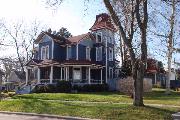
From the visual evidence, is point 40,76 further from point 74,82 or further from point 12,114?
point 12,114

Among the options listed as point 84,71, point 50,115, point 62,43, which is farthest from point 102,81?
point 50,115

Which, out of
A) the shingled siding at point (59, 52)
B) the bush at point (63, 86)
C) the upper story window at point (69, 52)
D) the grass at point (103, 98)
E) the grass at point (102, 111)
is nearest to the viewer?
the grass at point (102, 111)

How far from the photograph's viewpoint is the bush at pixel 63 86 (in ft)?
143

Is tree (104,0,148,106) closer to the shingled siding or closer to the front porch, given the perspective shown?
the front porch

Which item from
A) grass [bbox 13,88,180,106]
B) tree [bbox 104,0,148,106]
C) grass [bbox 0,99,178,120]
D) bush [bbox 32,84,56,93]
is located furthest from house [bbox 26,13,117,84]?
tree [bbox 104,0,148,106]

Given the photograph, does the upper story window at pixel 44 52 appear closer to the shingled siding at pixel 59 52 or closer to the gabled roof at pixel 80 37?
the shingled siding at pixel 59 52

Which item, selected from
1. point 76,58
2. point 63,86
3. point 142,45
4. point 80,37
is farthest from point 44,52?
point 142,45

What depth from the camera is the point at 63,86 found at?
4391cm

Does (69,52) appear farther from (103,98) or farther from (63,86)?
(103,98)

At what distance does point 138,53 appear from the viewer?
23.3 metres

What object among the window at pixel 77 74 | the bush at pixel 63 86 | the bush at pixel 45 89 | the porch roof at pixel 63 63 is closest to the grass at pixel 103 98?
the bush at pixel 45 89

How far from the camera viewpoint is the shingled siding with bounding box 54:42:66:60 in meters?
49.3

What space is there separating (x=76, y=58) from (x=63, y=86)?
622 cm

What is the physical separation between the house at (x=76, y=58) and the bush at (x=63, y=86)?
2.79m
